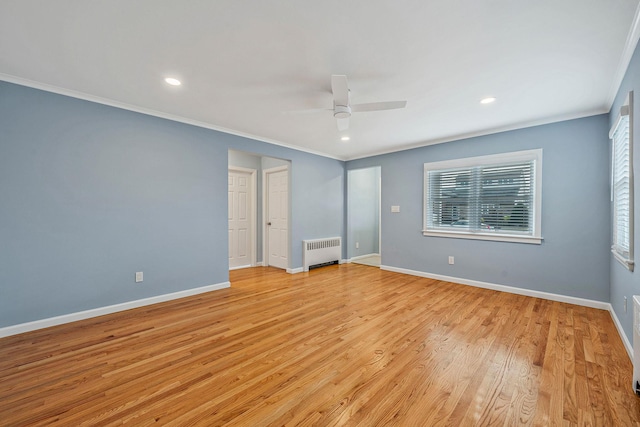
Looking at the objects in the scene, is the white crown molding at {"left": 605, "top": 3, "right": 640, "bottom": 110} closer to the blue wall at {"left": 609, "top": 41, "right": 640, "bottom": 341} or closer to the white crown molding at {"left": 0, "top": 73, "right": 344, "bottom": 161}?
the blue wall at {"left": 609, "top": 41, "right": 640, "bottom": 341}

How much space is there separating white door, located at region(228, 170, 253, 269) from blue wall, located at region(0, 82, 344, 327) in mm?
1491

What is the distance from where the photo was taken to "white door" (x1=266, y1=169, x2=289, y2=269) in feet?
18.2

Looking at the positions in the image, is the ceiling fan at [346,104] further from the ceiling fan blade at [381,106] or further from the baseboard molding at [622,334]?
the baseboard molding at [622,334]

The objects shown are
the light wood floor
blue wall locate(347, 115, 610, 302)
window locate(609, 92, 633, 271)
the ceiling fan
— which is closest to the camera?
the light wood floor

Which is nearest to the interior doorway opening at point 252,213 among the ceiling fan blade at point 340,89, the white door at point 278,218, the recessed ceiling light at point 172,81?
the white door at point 278,218

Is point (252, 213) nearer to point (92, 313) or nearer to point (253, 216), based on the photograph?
point (253, 216)

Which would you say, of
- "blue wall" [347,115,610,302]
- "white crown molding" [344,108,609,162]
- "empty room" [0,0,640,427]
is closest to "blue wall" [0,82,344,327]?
"empty room" [0,0,640,427]

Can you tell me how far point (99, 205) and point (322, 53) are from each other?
2.97m

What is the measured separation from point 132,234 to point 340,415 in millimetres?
3129

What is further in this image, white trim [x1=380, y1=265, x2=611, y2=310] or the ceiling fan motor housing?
white trim [x1=380, y1=265, x2=611, y2=310]

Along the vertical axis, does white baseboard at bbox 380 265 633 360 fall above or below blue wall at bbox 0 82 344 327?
below

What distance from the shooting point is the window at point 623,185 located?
2.18 meters

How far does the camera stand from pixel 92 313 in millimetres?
3031

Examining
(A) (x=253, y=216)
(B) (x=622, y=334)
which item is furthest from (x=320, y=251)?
(B) (x=622, y=334)
